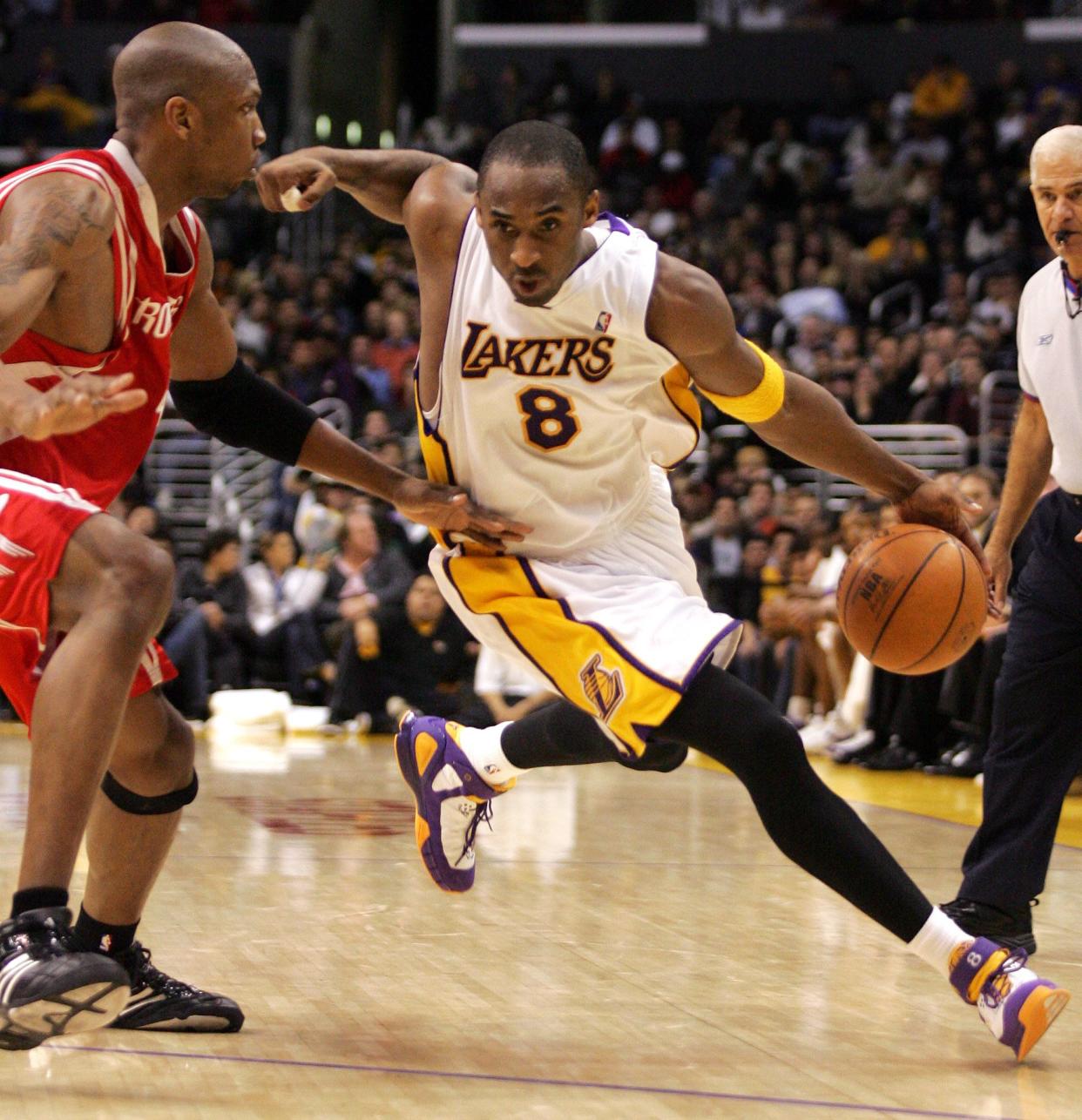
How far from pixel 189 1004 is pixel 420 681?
7.52 m

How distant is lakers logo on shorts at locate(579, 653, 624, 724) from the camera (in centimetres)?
341

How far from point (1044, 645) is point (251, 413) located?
1.99 m

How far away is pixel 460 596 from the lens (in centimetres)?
379

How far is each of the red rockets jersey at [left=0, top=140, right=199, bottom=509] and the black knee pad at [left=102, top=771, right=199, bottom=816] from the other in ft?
1.96

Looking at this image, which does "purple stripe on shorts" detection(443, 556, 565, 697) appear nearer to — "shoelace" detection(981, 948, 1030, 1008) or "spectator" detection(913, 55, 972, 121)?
"shoelace" detection(981, 948, 1030, 1008)

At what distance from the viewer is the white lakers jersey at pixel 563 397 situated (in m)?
3.51

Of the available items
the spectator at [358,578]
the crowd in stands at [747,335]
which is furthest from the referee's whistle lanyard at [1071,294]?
the spectator at [358,578]

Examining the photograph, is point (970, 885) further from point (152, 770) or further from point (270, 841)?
point (270, 841)

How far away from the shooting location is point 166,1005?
11.6 ft

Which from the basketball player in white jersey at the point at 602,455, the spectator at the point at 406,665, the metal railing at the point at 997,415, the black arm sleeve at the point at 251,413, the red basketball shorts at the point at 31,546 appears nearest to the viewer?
the red basketball shorts at the point at 31,546

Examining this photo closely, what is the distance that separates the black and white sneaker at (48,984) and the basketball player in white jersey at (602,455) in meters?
1.10

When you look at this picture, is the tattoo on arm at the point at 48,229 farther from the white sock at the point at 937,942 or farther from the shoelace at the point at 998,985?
the shoelace at the point at 998,985

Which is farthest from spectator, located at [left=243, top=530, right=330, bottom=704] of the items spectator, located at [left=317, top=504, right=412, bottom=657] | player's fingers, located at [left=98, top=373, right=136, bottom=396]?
player's fingers, located at [left=98, top=373, right=136, bottom=396]

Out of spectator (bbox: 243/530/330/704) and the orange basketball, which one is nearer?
the orange basketball
